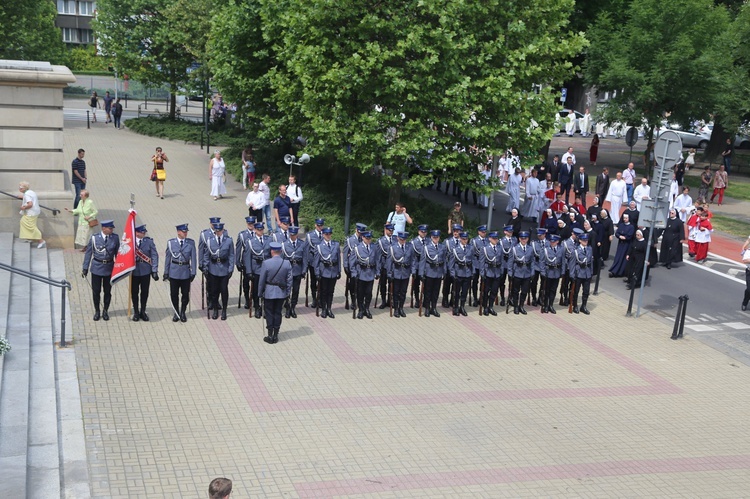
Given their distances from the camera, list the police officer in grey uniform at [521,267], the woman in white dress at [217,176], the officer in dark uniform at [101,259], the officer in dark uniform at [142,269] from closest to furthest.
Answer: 1. the officer in dark uniform at [101,259]
2. the officer in dark uniform at [142,269]
3. the police officer in grey uniform at [521,267]
4. the woman in white dress at [217,176]

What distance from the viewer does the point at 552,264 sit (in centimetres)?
1806

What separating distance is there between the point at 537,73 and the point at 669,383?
9183 mm

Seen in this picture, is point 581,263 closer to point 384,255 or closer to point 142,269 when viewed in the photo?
point 384,255

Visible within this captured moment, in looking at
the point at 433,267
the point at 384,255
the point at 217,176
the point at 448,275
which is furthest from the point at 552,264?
the point at 217,176

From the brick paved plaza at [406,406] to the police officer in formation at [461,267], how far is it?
0.37 meters

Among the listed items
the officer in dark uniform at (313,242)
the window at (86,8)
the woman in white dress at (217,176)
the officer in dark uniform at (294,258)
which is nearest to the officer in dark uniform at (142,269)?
the officer in dark uniform at (294,258)

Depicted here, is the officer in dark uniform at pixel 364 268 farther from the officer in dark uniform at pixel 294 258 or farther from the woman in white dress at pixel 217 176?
the woman in white dress at pixel 217 176

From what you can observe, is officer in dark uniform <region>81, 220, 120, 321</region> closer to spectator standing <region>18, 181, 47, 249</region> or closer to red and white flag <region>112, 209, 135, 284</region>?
red and white flag <region>112, 209, 135, 284</region>

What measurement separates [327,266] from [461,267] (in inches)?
106

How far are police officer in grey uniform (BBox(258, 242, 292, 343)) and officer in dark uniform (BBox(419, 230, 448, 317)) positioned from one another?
10.8 ft

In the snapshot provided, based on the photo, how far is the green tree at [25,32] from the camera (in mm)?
42219

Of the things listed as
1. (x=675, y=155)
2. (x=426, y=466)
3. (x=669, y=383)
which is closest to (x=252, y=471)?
(x=426, y=466)

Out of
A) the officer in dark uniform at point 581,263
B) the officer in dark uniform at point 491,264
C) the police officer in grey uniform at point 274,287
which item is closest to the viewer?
the police officer in grey uniform at point 274,287

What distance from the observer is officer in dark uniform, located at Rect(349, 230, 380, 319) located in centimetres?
1688
